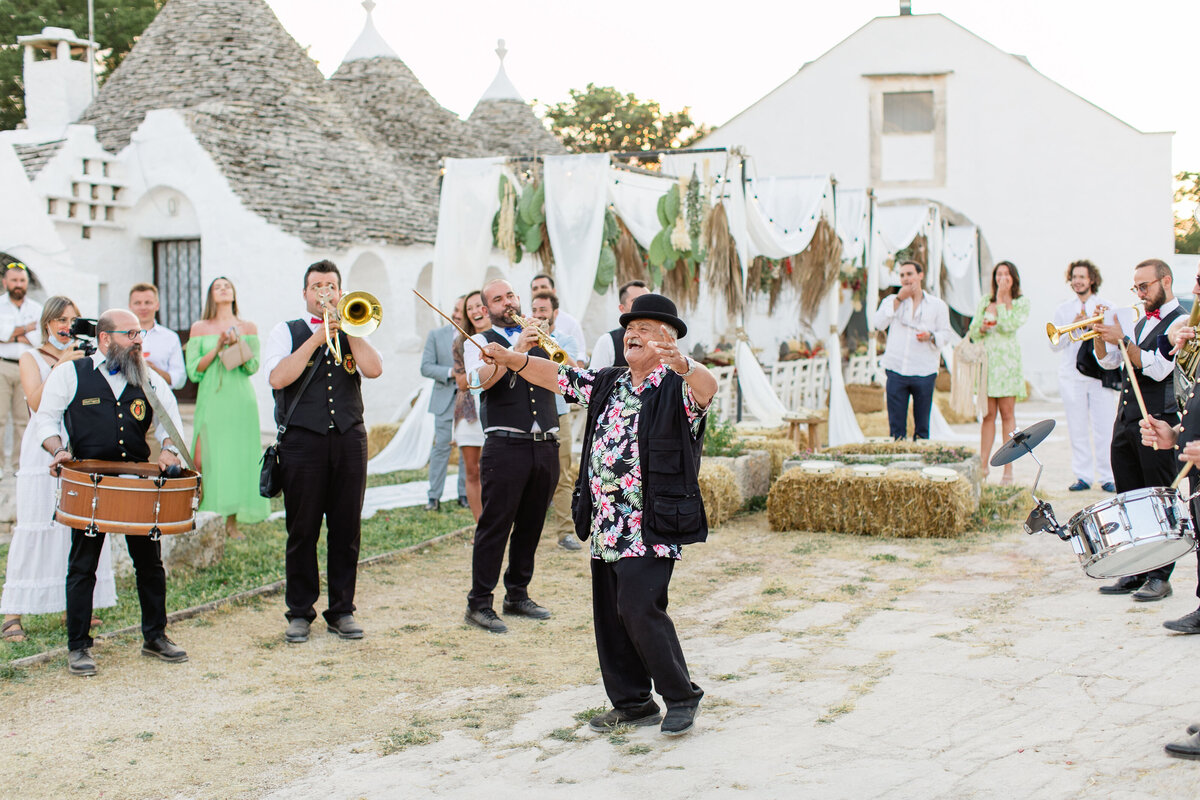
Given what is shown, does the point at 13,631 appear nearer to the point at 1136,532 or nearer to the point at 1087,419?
the point at 1136,532

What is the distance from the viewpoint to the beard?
17.6 ft

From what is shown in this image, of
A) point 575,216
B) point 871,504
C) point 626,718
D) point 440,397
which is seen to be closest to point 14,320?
point 440,397

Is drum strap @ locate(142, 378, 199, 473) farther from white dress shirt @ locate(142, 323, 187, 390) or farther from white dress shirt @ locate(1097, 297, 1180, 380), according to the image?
white dress shirt @ locate(1097, 297, 1180, 380)

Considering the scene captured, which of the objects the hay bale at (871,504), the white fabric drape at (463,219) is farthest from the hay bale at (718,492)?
the white fabric drape at (463,219)

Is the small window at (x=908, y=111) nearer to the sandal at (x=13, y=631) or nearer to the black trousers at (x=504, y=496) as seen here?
the black trousers at (x=504, y=496)

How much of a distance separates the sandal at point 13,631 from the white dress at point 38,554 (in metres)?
0.20

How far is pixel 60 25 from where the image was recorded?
28.8 meters

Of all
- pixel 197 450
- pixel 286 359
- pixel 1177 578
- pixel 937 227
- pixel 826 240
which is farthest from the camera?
pixel 937 227

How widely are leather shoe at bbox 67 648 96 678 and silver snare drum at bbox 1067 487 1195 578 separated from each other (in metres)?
4.48

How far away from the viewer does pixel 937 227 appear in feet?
63.7

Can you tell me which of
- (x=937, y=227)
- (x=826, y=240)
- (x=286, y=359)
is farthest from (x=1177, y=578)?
(x=937, y=227)

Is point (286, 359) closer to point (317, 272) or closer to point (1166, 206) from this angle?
point (317, 272)

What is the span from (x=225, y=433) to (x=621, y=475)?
4697 millimetres

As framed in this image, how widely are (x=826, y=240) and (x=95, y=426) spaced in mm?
10125
